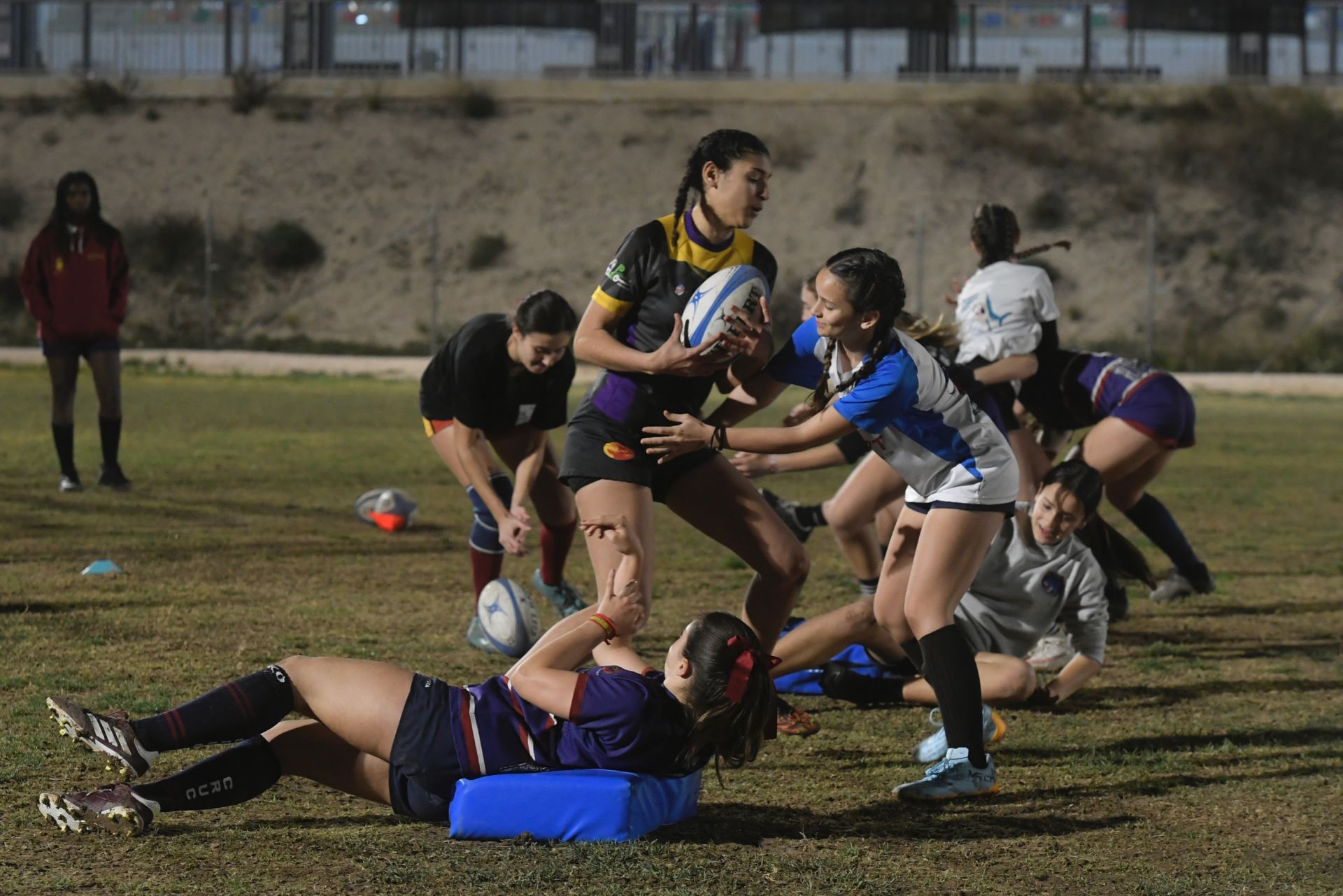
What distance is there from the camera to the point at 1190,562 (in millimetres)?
7867

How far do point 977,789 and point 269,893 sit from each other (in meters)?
2.00

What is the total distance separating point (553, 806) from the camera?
4.03 metres

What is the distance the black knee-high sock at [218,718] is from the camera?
3920 millimetres

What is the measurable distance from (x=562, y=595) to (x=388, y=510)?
2.97 metres

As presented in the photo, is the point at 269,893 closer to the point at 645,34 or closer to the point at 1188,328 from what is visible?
the point at 1188,328

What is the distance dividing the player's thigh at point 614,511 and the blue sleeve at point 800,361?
559 millimetres

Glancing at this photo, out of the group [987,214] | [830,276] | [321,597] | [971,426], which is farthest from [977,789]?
[321,597]

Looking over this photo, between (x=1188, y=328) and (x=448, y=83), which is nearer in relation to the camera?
(x=1188, y=328)

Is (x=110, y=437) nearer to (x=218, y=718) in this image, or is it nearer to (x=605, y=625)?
(x=218, y=718)

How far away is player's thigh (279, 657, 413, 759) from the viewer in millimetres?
3990

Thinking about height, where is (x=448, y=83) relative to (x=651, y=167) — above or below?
above

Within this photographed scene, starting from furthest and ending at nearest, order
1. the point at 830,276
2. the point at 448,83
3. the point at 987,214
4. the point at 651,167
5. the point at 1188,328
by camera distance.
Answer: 1. the point at 448,83
2. the point at 651,167
3. the point at 1188,328
4. the point at 987,214
5. the point at 830,276

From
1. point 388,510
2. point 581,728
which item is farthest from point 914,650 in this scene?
point 388,510

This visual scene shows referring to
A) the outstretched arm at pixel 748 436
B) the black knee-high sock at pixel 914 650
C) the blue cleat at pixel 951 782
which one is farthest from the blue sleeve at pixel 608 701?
the black knee-high sock at pixel 914 650
